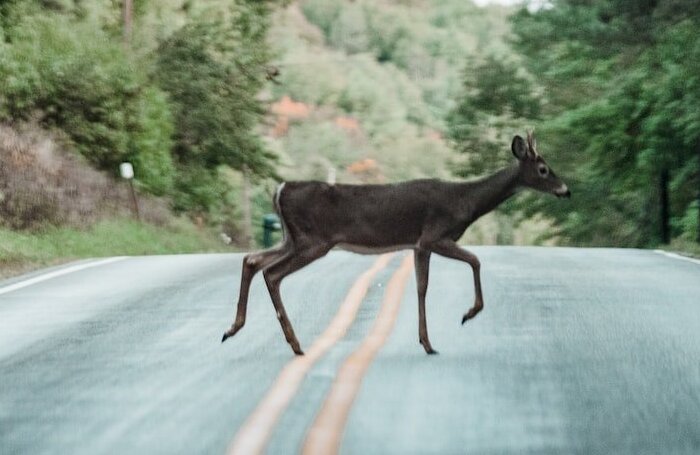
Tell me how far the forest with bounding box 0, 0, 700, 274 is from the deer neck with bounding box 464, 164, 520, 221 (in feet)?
44.6

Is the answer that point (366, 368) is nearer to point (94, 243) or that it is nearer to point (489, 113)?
point (94, 243)

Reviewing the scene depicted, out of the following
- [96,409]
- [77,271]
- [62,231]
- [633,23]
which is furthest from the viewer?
[633,23]

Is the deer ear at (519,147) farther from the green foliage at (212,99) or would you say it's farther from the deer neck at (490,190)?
the green foliage at (212,99)

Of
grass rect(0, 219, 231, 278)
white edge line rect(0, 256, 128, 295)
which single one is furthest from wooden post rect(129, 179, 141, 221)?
white edge line rect(0, 256, 128, 295)

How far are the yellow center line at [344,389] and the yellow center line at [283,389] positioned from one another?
0.67ft

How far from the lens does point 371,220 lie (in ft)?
28.0

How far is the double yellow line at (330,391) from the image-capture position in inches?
264

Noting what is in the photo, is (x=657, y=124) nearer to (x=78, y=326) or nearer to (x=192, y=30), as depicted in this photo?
(x=192, y=30)

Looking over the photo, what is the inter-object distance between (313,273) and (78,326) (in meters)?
4.63

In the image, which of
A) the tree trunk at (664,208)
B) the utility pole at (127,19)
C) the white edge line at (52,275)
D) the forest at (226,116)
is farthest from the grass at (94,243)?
the tree trunk at (664,208)

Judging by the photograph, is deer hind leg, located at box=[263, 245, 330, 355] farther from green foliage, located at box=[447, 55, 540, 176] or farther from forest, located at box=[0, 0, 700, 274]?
green foliage, located at box=[447, 55, 540, 176]

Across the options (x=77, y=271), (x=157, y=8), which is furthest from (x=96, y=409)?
(x=157, y=8)

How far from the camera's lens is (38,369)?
9.13 m

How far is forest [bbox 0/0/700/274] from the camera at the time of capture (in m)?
29.6
